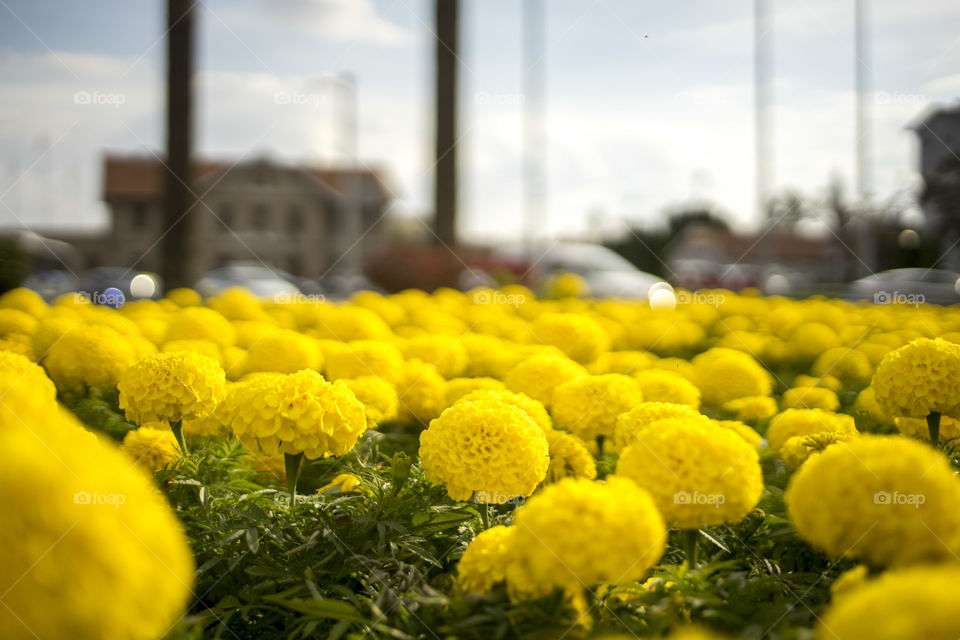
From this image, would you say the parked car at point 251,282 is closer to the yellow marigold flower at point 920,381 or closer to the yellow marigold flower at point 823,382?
the yellow marigold flower at point 823,382

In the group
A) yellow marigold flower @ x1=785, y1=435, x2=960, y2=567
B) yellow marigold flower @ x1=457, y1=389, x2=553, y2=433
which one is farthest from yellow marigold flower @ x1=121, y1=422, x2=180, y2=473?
yellow marigold flower @ x1=785, y1=435, x2=960, y2=567

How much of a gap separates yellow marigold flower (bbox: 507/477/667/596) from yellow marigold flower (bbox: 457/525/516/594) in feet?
0.44

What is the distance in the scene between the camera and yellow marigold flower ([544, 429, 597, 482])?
216 cm

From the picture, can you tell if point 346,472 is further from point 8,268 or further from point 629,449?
point 8,268

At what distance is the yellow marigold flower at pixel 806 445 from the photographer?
207cm

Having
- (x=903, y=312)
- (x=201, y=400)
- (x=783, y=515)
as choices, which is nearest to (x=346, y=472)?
(x=201, y=400)

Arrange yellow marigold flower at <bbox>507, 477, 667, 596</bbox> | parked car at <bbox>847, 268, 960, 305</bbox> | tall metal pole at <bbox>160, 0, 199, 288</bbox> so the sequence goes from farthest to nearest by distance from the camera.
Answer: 1. tall metal pole at <bbox>160, 0, 199, 288</bbox>
2. parked car at <bbox>847, 268, 960, 305</bbox>
3. yellow marigold flower at <bbox>507, 477, 667, 596</bbox>

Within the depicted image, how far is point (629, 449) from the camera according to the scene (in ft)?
5.26

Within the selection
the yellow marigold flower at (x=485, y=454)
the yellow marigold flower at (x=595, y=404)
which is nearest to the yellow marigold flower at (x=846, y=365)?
the yellow marigold flower at (x=595, y=404)

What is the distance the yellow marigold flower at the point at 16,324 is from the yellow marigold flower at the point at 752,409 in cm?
296

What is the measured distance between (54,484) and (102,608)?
171 mm

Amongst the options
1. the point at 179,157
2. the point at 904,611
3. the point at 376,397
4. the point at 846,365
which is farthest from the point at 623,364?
the point at 179,157

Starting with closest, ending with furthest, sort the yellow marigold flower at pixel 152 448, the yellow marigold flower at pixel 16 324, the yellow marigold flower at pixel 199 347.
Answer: the yellow marigold flower at pixel 152 448 → the yellow marigold flower at pixel 199 347 → the yellow marigold flower at pixel 16 324

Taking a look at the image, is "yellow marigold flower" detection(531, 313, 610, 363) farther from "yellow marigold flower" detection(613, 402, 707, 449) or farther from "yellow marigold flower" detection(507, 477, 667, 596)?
"yellow marigold flower" detection(507, 477, 667, 596)
